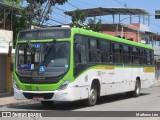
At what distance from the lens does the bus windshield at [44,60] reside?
15.6 meters

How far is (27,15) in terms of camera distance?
28.6 metres

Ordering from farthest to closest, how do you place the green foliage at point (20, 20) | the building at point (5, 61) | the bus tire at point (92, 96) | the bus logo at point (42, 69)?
the green foliage at point (20, 20) < the building at point (5, 61) < the bus tire at point (92, 96) < the bus logo at point (42, 69)

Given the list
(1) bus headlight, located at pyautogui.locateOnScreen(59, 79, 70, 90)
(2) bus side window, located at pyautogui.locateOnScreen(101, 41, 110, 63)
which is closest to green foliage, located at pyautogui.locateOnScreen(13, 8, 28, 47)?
(2) bus side window, located at pyautogui.locateOnScreen(101, 41, 110, 63)

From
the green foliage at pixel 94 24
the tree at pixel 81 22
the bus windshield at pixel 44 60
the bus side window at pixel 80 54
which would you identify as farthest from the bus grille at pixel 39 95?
the green foliage at pixel 94 24

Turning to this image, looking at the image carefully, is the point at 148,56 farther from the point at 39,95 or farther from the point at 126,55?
the point at 39,95

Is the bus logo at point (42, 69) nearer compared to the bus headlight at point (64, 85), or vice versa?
the bus headlight at point (64, 85)

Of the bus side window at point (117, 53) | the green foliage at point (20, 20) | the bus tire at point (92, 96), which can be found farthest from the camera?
the green foliage at point (20, 20)

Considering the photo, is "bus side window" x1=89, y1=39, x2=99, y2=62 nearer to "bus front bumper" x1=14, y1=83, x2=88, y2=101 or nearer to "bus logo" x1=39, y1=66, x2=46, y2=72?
"bus front bumper" x1=14, y1=83, x2=88, y2=101

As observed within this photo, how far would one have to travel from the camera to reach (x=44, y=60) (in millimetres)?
15719

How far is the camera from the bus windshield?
15555mm

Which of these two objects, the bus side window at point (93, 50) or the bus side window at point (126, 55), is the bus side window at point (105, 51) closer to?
the bus side window at point (93, 50)

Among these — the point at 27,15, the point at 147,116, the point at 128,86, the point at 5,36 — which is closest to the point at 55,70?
the point at 147,116

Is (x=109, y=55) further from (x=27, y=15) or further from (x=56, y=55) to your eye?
(x=27, y=15)

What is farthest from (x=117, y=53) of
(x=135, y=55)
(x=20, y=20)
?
(x=20, y=20)
